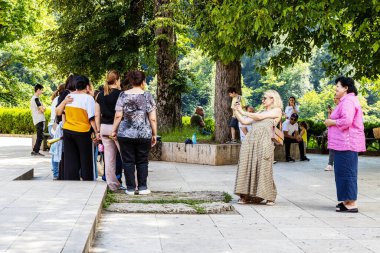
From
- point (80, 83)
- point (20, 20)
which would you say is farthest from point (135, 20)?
point (80, 83)

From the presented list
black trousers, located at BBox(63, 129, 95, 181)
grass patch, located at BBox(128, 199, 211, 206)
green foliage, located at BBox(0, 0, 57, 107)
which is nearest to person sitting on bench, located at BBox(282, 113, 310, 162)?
black trousers, located at BBox(63, 129, 95, 181)

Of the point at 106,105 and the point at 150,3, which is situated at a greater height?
the point at 150,3

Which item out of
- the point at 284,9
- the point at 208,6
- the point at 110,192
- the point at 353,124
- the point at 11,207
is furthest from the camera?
the point at 208,6

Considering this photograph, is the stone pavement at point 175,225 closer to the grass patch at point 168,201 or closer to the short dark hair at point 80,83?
the grass patch at point 168,201

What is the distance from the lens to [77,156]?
479 inches

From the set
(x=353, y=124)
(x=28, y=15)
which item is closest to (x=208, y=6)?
(x=353, y=124)

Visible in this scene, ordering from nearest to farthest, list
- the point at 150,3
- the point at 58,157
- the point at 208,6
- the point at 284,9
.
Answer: the point at 58,157 → the point at 284,9 → the point at 208,6 → the point at 150,3

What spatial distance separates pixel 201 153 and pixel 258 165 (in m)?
8.70

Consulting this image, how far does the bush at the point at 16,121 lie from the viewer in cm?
3844

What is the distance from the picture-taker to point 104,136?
1182cm

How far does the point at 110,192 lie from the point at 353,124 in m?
3.66

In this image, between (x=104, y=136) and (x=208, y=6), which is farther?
(x=208, y=6)

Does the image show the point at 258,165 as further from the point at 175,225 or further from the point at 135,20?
the point at 135,20

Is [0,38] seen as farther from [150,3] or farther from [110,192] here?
[110,192]
